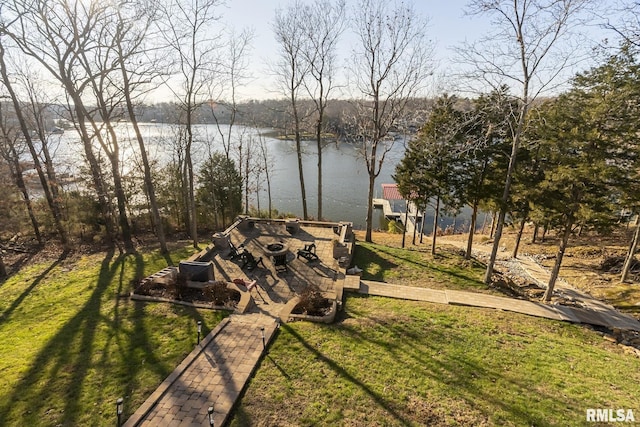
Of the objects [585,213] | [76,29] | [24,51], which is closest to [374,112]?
[585,213]

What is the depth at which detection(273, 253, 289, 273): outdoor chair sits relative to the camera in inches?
482

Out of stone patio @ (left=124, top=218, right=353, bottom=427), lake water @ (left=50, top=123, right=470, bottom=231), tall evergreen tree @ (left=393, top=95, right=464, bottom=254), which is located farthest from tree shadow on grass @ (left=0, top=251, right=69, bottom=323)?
tall evergreen tree @ (left=393, top=95, right=464, bottom=254)

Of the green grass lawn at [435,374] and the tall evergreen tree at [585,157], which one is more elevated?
the tall evergreen tree at [585,157]

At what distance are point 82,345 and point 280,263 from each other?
21.0 ft

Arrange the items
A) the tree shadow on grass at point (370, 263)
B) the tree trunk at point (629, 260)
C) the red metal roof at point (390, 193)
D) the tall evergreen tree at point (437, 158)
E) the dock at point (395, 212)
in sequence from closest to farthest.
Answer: the tree shadow on grass at point (370, 263)
the tree trunk at point (629, 260)
the tall evergreen tree at point (437, 158)
the dock at point (395, 212)
the red metal roof at point (390, 193)

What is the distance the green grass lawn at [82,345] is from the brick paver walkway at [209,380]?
0.31 metres

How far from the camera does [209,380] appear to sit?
6332mm

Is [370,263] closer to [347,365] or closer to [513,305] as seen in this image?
[513,305]

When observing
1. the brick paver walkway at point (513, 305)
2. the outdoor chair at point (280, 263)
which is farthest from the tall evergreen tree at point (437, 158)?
the outdoor chair at point (280, 263)

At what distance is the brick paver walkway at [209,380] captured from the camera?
18.0 ft

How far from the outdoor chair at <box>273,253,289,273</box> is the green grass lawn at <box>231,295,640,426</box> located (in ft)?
12.7

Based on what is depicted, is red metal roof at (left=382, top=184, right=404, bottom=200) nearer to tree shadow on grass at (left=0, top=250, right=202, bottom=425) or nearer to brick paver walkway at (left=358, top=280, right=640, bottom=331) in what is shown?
brick paver walkway at (left=358, top=280, right=640, bottom=331)

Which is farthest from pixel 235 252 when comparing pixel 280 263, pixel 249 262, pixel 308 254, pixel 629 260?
pixel 629 260

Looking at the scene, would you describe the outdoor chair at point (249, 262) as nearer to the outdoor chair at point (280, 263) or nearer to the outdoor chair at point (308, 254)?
the outdoor chair at point (280, 263)
